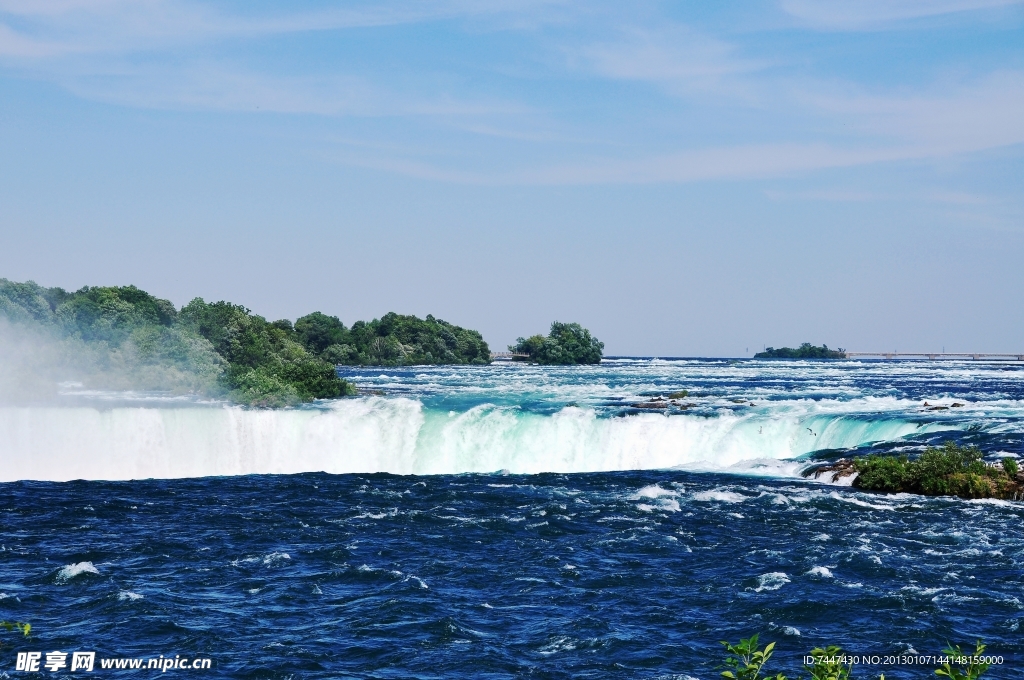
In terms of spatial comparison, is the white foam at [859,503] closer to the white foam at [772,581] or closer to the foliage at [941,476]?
the foliage at [941,476]

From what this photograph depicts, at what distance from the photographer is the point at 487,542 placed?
24141 millimetres

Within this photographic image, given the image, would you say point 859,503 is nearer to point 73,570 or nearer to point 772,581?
point 772,581

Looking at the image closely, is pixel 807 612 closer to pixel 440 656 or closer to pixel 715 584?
pixel 715 584

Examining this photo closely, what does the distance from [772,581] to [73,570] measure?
13.6m

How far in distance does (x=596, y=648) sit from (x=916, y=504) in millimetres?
14079

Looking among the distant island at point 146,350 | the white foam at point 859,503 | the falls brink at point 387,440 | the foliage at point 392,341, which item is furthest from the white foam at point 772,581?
the foliage at point 392,341

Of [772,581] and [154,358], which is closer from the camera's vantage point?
[772,581]

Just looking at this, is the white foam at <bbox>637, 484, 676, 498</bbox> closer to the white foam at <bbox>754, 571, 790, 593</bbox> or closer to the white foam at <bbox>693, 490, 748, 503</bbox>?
the white foam at <bbox>693, 490, 748, 503</bbox>

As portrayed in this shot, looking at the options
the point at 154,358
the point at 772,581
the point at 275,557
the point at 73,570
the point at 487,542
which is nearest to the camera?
the point at 772,581

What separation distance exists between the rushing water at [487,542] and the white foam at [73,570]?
8 centimetres

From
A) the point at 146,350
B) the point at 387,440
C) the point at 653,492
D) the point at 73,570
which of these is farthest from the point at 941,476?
the point at 146,350

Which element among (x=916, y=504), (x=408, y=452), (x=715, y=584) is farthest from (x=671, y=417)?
(x=715, y=584)

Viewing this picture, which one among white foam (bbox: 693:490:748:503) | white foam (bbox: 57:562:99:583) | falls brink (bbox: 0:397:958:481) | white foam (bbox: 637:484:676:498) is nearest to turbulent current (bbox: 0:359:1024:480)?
falls brink (bbox: 0:397:958:481)

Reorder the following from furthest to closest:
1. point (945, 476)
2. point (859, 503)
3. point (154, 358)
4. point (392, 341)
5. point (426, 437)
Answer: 1. point (392, 341)
2. point (154, 358)
3. point (426, 437)
4. point (945, 476)
5. point (859, 503)
